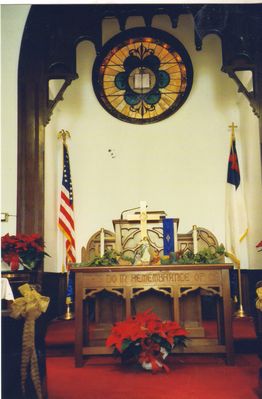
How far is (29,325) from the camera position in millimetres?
3391

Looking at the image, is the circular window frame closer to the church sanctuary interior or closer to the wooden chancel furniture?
the church sanctuary interior

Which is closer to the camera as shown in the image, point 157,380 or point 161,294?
point 157,380

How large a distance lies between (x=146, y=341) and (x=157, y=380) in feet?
1.59

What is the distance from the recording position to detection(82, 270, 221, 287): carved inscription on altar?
5.34m

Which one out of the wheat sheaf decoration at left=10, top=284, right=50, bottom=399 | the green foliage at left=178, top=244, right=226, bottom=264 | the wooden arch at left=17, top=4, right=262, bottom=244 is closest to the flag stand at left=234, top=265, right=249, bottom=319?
the green foliage at left=178, top=244, right=226, bottom=264

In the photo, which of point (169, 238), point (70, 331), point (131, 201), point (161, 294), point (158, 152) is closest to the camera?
point (161, 294)

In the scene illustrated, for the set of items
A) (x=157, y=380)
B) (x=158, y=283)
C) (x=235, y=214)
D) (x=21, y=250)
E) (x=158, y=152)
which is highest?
(x=158, y=152)

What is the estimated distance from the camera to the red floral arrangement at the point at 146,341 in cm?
475

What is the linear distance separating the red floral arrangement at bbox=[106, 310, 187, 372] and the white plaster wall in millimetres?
2412

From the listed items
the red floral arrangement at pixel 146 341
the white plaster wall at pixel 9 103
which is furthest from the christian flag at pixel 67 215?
the red floral arrangement at pixel 146 341

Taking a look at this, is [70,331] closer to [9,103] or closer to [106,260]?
[106,260]

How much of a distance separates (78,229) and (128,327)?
14.0 ft

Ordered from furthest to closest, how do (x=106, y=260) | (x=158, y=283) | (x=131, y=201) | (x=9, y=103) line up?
(x=131, y=201), (x=9, y=103), (x=106, y=260), (x=158, y=283)

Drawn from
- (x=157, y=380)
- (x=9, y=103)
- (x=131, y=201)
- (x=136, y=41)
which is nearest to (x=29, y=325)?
(x=157, y=380)
